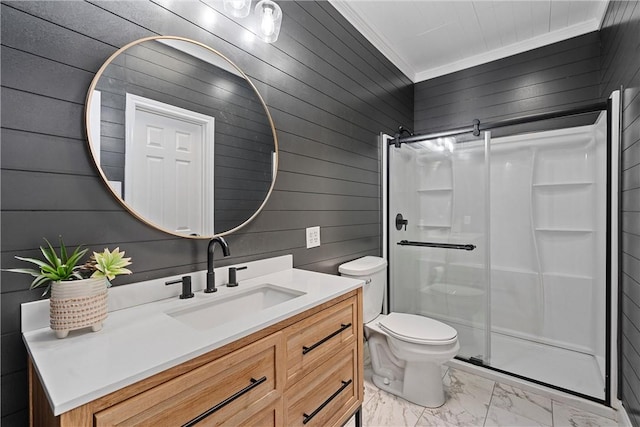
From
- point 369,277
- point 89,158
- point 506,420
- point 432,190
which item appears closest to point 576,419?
point 506,420

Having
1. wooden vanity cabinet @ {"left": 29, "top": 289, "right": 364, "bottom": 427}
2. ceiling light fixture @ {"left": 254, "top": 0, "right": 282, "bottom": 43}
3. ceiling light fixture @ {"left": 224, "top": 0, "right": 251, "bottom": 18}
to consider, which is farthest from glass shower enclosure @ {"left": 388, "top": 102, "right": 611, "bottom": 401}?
ceiling light fixture @ {"left": 224, "top": 0, "right": 251, "bottom": 18}

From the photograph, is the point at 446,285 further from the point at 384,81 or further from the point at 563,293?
the point at 384,81

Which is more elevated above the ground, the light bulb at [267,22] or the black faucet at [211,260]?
the light bulb at [267,22]

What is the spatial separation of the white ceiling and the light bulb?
2.79 ft

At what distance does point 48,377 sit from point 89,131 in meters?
0.71

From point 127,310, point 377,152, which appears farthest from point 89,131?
point 377,152

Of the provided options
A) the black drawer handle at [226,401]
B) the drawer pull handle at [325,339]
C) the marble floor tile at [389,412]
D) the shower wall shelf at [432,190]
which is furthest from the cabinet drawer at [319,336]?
the shower wall shelf at [432,190]

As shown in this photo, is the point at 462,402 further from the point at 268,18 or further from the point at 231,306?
the point at 268,18

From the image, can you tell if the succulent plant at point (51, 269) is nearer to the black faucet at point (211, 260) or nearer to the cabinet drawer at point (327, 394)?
the black faucet at point (211, 260)

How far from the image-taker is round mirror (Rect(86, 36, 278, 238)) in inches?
40.7

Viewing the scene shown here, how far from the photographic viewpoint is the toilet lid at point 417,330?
1.77 m

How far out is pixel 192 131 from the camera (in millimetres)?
1267

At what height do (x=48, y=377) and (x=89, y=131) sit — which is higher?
(x=89, y=131)

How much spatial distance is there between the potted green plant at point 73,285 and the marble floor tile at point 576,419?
2291 mm
